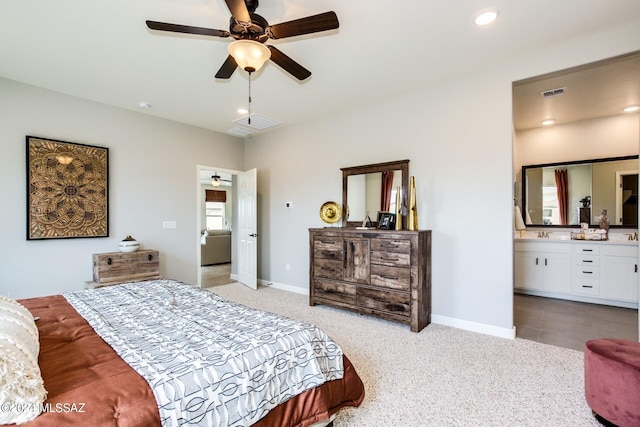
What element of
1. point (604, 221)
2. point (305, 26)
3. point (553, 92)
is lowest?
point (604, 221)

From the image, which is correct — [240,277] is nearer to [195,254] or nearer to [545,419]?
[195,254]

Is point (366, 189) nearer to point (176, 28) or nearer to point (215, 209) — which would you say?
point (176, 28)

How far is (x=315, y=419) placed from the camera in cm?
146

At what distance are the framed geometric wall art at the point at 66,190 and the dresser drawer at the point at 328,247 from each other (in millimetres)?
2861

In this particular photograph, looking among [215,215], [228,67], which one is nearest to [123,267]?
[228,67]

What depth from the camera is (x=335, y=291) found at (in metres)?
3.87

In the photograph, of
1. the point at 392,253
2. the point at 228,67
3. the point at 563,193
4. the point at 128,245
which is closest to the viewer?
the point at 228,67

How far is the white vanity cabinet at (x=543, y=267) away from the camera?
4.33 meters

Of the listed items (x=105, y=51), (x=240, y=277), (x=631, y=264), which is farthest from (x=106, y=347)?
(x=631, y=264)

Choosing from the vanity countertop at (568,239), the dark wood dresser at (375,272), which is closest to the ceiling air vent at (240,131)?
the dark wood dresser at (375,272)

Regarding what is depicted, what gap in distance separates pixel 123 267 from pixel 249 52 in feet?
10.9

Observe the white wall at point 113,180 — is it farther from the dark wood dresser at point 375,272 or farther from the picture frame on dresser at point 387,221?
the picture frame on dresser at point 387,221

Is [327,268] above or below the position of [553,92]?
below

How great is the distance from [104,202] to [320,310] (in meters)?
3.24
